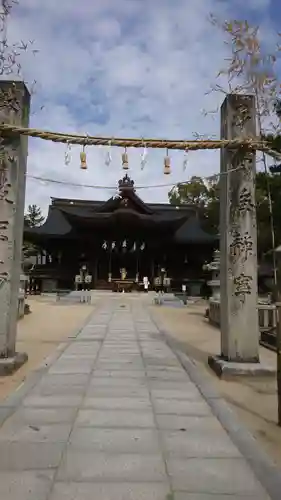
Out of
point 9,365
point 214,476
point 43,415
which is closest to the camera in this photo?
point 214,476

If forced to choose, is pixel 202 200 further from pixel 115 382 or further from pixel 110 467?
pixel 110 467

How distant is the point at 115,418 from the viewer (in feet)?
14.9

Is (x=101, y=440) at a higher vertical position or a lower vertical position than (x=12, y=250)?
lower

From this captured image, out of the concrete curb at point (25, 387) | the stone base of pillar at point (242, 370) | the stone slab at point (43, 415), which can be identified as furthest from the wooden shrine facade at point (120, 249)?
the stone slab at point (43, 415)

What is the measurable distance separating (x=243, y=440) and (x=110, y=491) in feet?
5.13

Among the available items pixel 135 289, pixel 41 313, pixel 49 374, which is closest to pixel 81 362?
pixel 49 374

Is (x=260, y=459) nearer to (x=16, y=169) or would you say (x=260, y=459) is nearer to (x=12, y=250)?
(x=12, y=250)

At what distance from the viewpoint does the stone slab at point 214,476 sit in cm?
300

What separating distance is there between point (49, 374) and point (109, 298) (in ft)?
70.3

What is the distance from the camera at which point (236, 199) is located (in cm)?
733

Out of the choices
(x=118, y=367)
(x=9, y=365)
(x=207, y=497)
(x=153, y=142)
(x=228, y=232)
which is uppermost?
(x=153, y=142)

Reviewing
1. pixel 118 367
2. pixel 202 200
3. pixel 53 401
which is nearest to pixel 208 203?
pixel 202 200

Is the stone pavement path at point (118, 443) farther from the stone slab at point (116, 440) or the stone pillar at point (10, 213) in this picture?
the stone pillar at point (10, 213)

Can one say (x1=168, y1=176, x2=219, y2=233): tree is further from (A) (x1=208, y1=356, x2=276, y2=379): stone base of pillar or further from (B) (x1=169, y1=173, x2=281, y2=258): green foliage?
(A) (x1=208, y1=356, x2=276, y2=379): stone base of pillar
